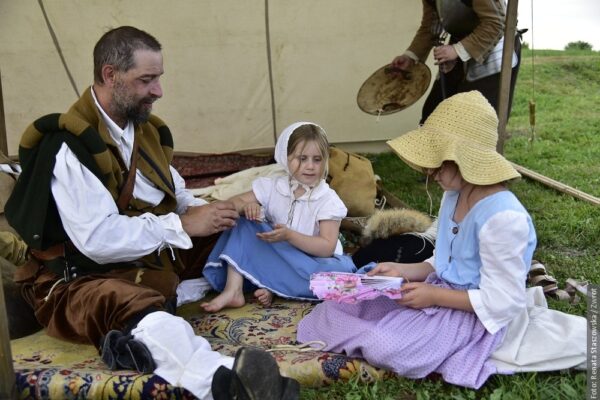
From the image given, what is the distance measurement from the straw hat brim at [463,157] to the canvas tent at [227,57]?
3.86m

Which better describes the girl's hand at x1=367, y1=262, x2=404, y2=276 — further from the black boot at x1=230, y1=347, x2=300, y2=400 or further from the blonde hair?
the blonde hair

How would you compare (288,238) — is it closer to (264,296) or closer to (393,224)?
(264,296)

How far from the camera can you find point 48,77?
586cm

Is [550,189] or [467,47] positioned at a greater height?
[467,47]

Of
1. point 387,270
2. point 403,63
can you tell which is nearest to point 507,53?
point 403,63

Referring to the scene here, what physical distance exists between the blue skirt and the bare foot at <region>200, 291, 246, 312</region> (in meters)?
0.10

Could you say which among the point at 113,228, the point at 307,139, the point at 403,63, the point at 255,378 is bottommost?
the point at 255,378

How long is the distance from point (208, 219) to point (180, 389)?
0.82 metres

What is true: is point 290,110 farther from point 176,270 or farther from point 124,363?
point 124,363

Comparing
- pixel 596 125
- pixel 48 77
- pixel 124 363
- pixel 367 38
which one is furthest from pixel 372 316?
A: pixel 596 125

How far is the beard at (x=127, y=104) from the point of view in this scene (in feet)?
8.62

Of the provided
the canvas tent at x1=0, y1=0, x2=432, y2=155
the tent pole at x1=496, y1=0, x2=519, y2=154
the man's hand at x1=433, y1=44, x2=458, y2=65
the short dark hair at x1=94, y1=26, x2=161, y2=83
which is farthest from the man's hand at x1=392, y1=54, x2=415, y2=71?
the short dark hair at x1=94, y1=26, x2=161, y2=83

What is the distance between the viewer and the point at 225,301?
2.92 metres

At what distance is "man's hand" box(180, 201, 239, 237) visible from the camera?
8.88 ft
